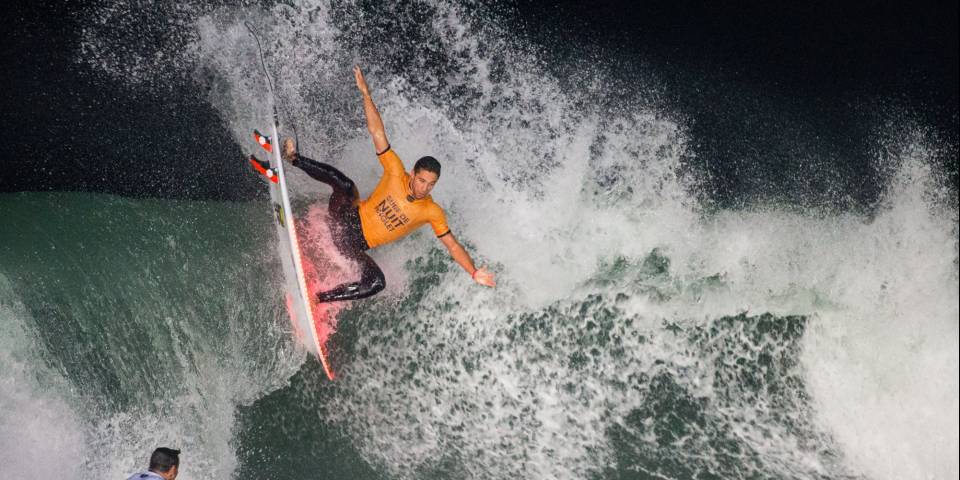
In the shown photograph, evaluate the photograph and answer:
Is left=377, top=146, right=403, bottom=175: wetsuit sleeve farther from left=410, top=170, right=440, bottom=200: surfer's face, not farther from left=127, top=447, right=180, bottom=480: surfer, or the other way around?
left=127, top=447, right=180, bottom=480: surfer

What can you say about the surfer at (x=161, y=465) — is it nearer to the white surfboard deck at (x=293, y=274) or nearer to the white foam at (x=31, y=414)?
the white surfboard deck at (x=293, y=274)

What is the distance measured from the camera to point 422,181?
3.48 m

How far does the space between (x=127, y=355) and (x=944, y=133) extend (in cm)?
643

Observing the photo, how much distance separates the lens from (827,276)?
4664 mm

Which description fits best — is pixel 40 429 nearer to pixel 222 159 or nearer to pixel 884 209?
pixel 222 159

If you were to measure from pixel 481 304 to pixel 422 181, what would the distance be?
1214 millimetres

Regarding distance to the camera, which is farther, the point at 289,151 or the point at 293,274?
the point at 293,274

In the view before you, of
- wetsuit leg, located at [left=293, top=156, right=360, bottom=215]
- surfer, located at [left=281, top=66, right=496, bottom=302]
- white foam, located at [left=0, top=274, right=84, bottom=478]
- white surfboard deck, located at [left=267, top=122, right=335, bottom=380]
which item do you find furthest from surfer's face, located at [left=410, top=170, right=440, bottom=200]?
white foam, located at [left=0, top=274, right=84, bottom=478]

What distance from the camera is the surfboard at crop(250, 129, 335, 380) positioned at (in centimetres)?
376

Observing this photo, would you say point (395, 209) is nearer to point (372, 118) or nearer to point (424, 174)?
point (424, 174)

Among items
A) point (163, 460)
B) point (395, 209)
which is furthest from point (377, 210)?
A: point (163, 460)

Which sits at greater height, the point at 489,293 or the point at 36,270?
the point at 489,293

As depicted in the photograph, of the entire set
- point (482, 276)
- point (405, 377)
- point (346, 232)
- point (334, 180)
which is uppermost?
point (334, 180)

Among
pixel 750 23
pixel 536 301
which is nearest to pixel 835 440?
pixel 536 301
